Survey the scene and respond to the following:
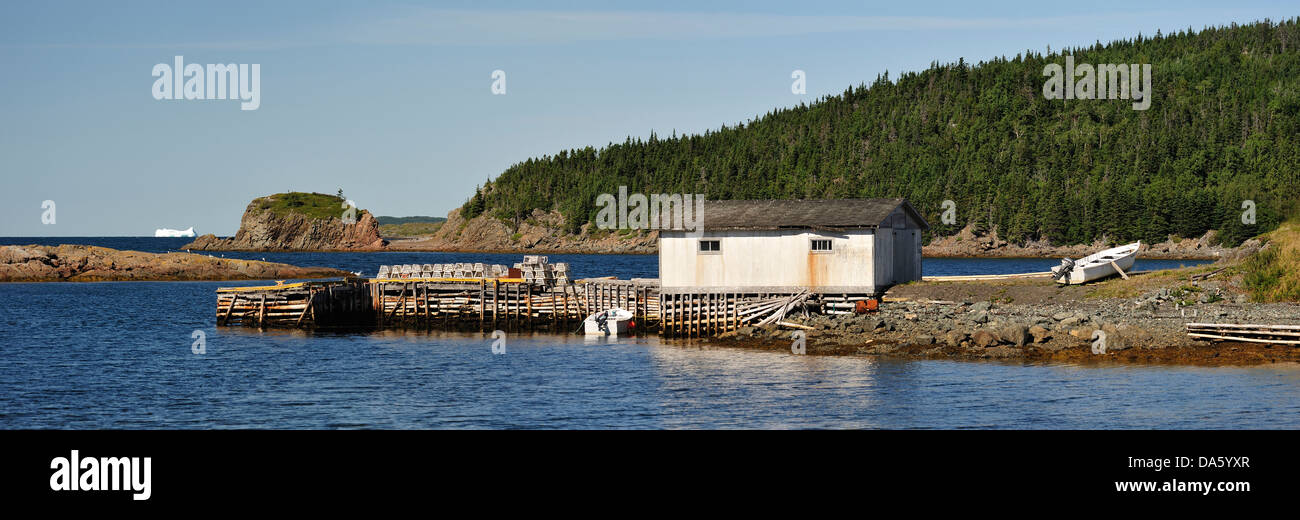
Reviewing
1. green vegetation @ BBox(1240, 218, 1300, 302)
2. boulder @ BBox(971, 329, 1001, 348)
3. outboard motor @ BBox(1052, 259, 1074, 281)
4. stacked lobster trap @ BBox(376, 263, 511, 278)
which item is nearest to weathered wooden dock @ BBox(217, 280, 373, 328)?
stacked lobster trap @ BBox(376, 263, 511, 278)

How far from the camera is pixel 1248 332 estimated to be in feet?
134

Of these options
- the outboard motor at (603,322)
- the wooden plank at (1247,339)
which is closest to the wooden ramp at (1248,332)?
the wooden plank at (1247,339)

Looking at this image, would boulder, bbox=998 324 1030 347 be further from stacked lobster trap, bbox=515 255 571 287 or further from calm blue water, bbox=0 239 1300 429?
stacked lobster trap, bbox=515 255 571 287

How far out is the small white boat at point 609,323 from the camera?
58.0 metres

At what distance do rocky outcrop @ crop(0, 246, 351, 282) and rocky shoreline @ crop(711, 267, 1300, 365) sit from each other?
308 feet

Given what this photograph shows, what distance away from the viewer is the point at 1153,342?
41844mm

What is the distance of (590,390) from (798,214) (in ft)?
61.5

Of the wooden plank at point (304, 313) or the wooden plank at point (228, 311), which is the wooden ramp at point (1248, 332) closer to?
the wooden plank at point (304, 313)

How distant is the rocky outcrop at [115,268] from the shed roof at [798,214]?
86.3 m

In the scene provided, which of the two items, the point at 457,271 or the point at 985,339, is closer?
the point at 985,339

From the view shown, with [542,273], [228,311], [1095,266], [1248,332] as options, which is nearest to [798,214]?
[1095,266]

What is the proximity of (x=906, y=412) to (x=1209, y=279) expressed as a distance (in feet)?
82.1

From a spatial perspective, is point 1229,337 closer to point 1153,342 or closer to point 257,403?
point 1153,342
